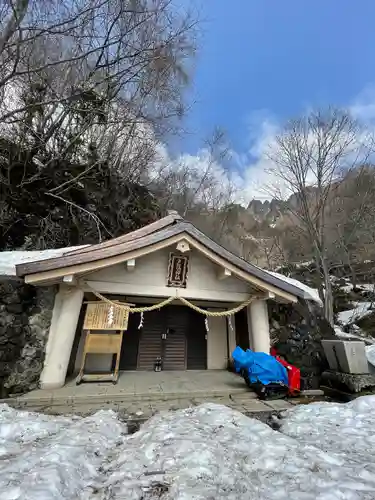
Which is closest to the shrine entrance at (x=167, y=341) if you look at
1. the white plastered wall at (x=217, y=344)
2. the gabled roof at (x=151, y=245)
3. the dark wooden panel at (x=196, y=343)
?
the dark wooden panel at (x=196, y=343)

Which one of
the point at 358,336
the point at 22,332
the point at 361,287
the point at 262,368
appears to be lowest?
the point at 262,368

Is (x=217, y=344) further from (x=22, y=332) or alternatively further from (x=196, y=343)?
(x=22, y=332)

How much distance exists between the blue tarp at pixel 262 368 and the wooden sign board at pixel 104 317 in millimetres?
3167

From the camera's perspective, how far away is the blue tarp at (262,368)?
661 cm

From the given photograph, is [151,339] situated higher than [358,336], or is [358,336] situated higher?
[358,336]

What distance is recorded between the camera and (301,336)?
897 centimetres

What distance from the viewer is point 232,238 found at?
26891 mm

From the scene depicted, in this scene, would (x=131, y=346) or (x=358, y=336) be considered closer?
(x=131, y=346)

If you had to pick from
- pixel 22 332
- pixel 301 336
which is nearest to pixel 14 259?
pixel 22 332

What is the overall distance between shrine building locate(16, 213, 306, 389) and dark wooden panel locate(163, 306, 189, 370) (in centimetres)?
3

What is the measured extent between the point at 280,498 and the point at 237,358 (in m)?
4.45

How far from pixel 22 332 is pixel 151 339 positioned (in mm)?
3899

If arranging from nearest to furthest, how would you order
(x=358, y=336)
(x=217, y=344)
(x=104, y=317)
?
(x=104, y=317) < (x=217, y=344) < (x=358, y=336)

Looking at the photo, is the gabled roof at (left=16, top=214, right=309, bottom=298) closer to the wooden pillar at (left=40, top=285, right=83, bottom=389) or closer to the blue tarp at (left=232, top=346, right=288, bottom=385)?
the wooden pillar at (left=40, top=285, right=83, bottom=389)
